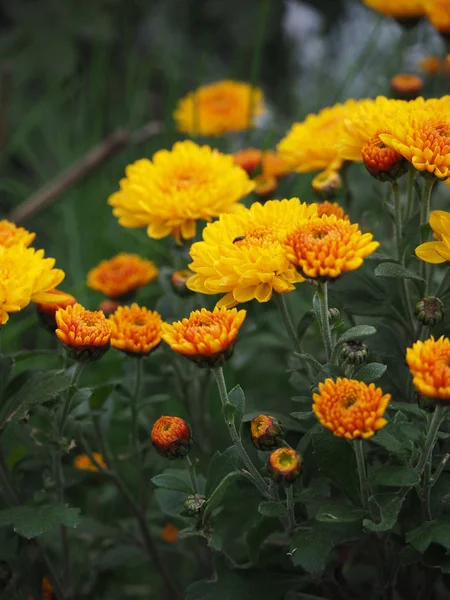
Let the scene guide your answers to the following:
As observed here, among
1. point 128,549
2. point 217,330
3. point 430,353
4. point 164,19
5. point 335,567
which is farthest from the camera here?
point 164,19

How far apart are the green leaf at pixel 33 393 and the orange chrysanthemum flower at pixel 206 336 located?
203 millimetres

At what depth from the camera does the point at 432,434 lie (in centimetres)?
100

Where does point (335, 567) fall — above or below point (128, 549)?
above

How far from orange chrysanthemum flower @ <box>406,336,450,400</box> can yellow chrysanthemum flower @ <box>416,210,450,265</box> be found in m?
0.20

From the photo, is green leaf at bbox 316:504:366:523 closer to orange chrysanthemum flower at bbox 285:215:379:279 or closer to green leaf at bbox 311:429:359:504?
green leaf at bbox 311:429:359:504

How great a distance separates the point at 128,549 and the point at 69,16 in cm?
287

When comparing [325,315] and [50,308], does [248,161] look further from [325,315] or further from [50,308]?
[325,315]

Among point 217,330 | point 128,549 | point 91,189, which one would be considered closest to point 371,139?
point 217,330

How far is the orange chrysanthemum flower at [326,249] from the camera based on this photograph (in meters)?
1.00

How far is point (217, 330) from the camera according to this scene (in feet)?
3.41

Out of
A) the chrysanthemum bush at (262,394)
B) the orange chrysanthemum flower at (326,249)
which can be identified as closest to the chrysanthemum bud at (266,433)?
the chrysanthemum bush at (262,394)

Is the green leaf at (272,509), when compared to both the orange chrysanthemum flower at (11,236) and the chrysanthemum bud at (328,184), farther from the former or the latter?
the chrysanthemum bud at (328,184)

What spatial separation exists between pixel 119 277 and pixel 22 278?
0.46 metres

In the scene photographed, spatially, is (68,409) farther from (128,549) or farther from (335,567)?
(335,567)
